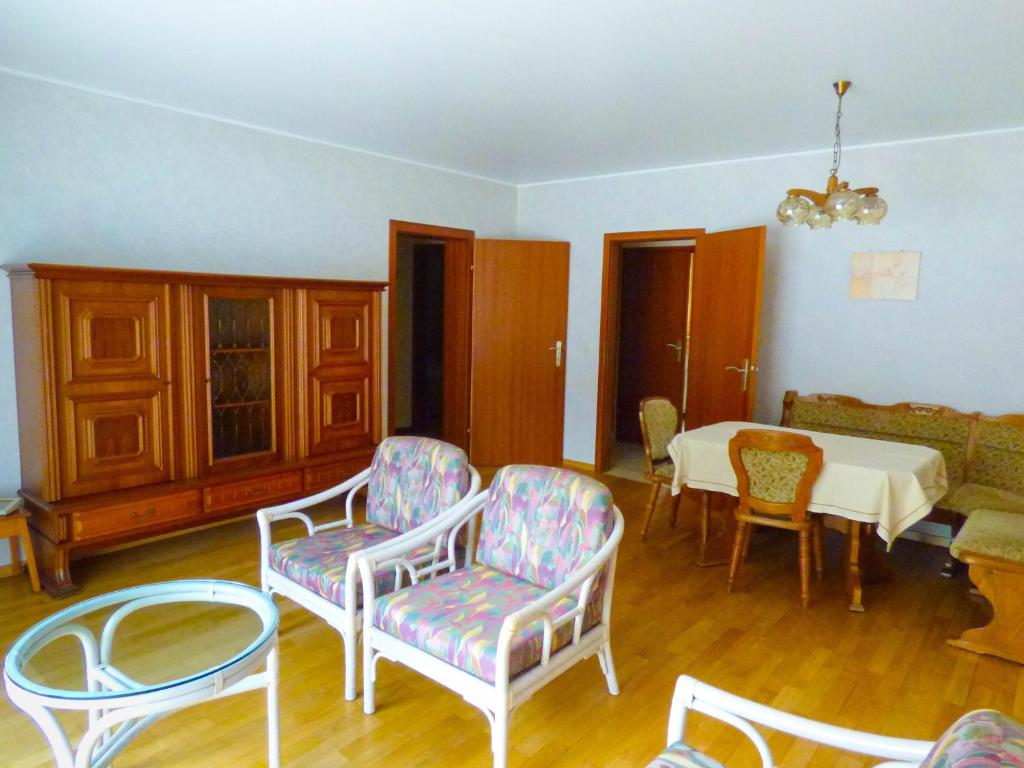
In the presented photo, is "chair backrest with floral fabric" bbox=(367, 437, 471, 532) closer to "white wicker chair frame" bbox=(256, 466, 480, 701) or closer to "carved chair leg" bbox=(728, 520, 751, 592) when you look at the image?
"white wicker chair frame" bbox=(256, 466, 480, 701)

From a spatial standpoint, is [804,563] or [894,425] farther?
[894,425]

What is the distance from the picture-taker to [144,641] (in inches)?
74.4

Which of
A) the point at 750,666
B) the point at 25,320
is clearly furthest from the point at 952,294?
the point at 25,320

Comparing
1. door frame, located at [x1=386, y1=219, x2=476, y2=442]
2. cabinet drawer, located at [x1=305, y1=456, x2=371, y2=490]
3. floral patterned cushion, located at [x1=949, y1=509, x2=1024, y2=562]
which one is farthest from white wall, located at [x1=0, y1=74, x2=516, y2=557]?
floral patterned cushion, located at [x1=949, y1=509, x2=1024, y2=562]

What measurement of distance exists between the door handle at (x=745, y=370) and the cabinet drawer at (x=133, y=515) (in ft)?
10.7

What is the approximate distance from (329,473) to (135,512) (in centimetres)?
105

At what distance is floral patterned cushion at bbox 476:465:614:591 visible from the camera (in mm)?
2176

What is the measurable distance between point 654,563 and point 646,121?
7.94 feet

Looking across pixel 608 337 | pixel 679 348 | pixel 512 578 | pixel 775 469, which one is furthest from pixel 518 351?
pixel 512 578

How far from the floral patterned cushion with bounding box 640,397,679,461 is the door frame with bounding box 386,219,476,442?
6.48ft

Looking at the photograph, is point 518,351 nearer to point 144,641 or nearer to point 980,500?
point 980,500

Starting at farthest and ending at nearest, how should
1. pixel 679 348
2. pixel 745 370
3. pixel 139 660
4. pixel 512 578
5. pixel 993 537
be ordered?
pixel 679 348
pixel 745 370
pixel 993 537
pixel 512 578
pixel 139 660

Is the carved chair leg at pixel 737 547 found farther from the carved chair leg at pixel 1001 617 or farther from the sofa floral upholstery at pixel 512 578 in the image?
the sofa floral upholstery at pixel 512 578

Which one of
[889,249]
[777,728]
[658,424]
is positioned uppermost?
[889,249]
